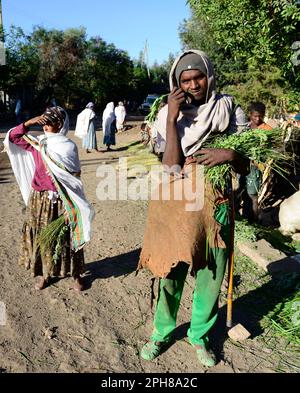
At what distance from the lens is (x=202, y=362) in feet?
8.79

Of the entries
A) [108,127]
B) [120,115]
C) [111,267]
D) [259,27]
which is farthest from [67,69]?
[111,267]

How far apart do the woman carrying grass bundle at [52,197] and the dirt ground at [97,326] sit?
0.28 meters

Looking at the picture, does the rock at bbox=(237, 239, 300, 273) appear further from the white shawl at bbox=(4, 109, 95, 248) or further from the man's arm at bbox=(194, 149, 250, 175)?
the man's arm at bbox=(194, 149, 250, 175)

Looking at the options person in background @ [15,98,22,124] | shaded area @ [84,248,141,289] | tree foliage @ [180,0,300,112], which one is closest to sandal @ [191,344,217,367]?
shaded area @ [84,248,141,289]

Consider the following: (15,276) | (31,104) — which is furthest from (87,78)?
(15,276)

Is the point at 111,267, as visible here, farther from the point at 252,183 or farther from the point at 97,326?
the point at 252,183

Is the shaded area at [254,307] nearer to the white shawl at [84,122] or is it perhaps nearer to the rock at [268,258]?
the rock at [268,258]

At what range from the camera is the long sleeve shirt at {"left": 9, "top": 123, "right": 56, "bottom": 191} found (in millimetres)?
3448

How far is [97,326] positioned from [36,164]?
1.53 metres

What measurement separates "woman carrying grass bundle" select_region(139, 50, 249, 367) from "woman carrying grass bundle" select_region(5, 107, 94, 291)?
3.69 feet

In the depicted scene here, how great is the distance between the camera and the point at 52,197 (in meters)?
3.46

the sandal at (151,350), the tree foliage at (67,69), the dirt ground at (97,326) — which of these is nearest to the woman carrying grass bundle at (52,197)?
the dirt ground at (97,326)

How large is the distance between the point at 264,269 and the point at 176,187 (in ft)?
7.22

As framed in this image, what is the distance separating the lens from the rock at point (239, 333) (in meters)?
2.95
